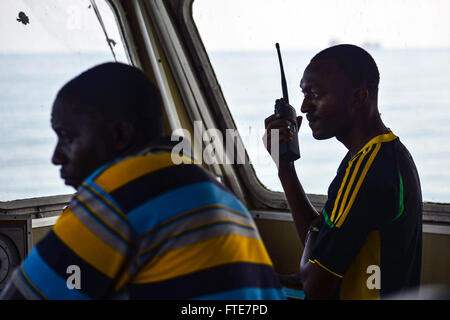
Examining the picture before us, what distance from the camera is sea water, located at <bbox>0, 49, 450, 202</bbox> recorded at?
95.1 inches

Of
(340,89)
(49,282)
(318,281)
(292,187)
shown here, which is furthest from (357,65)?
(49,282)

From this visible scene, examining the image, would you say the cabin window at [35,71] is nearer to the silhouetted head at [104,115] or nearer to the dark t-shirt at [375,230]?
the dark t-shirt at [375,230]

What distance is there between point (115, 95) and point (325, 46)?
75.9 inches

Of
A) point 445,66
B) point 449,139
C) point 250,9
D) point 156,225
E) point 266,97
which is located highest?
point 250,9

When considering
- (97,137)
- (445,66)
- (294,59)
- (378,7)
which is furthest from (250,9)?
(97,137)

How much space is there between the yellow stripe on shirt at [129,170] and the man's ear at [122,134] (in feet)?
0.30

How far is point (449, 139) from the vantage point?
240 cm

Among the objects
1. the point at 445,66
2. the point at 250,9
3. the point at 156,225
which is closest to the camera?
the point at 156,225

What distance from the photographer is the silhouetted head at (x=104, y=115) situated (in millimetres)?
950

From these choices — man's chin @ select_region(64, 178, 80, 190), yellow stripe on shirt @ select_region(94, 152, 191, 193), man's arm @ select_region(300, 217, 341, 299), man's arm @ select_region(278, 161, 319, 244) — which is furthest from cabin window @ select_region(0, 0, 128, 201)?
yellow stripe on shirt @ select_region(94, 152, 191, 193)

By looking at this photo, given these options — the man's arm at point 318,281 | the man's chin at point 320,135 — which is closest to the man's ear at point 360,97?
the man's chin at point 320,135

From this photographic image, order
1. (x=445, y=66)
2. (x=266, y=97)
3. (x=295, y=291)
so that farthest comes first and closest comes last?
(x=266, y=97) < (x=445, y=66) < (x=295, y=291)
